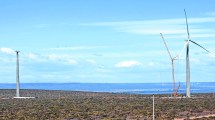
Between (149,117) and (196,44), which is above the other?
(196,44)

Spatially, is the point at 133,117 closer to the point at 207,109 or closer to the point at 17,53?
the point at 207,109

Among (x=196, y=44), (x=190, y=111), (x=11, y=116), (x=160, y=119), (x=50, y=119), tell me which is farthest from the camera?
(x=196, y=44)

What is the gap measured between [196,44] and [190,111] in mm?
35387

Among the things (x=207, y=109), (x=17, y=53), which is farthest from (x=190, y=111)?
(x=17, y=53)

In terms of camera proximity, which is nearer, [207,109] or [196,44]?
[207,109]

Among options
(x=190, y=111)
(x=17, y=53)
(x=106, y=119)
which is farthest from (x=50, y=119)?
(x=17, y=53)

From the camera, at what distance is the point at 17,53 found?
124 m

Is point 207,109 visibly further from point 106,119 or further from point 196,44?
point 196,44

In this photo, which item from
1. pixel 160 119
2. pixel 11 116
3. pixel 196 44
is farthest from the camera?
pixel 196 44

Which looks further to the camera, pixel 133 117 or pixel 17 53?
pixel 17 53

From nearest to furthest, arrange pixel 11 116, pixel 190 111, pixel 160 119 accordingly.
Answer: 1. pixel 160 119
2. pixel 11 116
3. pixel 190 111

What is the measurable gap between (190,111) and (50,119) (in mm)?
21842

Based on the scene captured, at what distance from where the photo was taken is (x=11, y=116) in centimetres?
6875

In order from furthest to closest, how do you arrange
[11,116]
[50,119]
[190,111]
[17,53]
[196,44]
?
[17,53], [196,44], [190,111], [11,116], [50,119]
